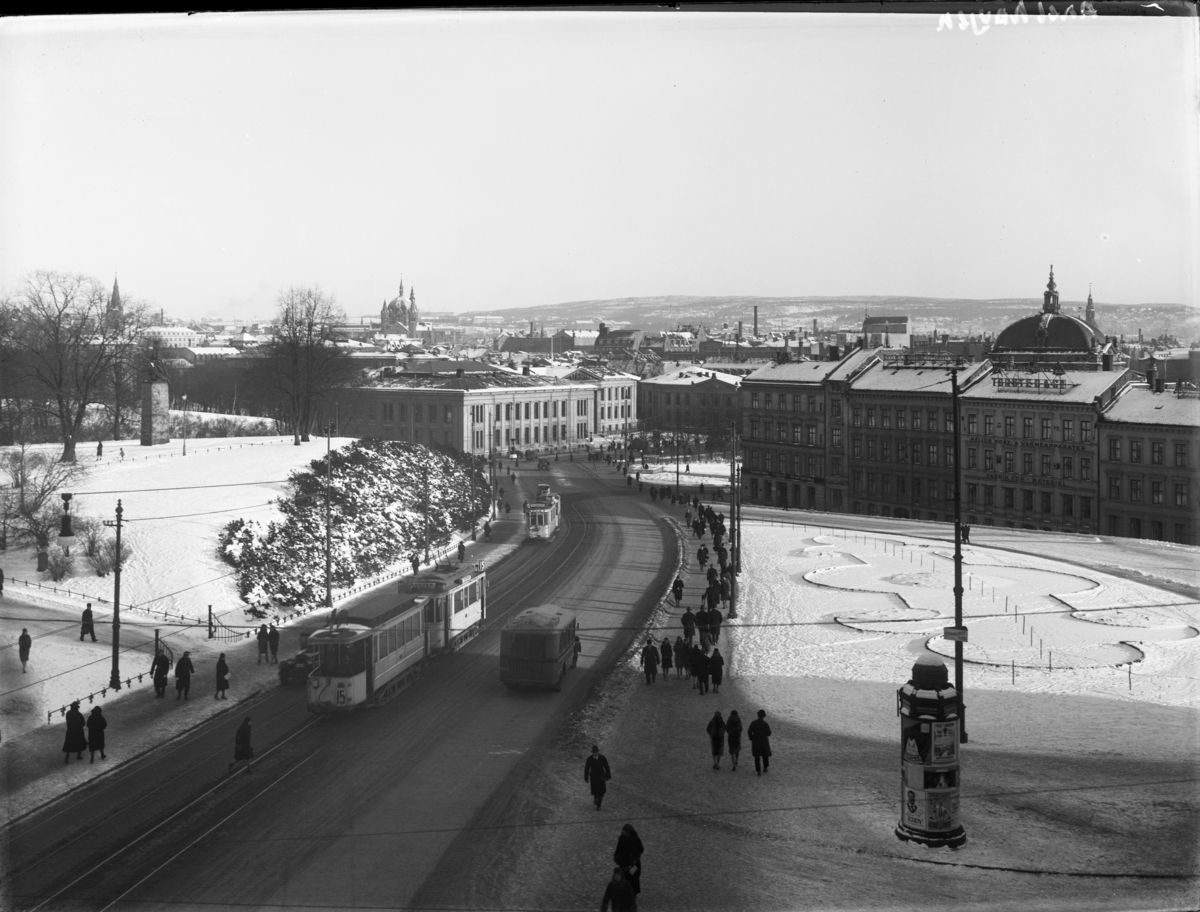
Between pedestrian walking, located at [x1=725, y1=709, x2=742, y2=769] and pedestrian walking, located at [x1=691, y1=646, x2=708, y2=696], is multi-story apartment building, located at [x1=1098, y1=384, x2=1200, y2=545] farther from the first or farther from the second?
pedestrian walking, located at [x1=725, y1=709, x2=742, y2=769]

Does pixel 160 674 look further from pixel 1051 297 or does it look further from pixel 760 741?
pixel 1051 297

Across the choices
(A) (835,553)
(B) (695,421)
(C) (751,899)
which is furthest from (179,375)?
(C) (751,899)

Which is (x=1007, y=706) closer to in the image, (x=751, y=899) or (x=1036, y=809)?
(x=1036, y=809)

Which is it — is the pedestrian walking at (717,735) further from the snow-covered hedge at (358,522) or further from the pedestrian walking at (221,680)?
the snow-covered hedge at (358,522)

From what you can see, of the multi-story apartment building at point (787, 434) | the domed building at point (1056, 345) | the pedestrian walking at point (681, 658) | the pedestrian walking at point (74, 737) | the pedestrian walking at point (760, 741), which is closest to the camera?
the pedestrian walking at point (760, 741)

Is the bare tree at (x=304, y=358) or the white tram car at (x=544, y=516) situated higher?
the bare tree at (x=304, y=358)

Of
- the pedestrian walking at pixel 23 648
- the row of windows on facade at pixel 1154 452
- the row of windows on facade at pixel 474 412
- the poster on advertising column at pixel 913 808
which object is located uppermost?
the row of windows on facade at pixel 474 412

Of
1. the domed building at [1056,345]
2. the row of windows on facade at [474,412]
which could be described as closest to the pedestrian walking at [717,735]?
the row of windows on facade at [474,412]

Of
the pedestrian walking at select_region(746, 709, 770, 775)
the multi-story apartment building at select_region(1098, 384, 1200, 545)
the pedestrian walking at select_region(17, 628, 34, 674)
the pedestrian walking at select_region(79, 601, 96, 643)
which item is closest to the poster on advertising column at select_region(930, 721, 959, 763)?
the pedestrian walking at select_region(746, 709, 770, 775)
